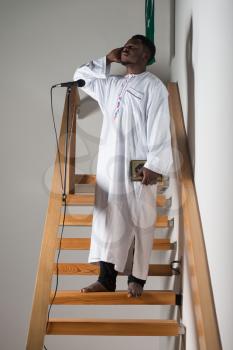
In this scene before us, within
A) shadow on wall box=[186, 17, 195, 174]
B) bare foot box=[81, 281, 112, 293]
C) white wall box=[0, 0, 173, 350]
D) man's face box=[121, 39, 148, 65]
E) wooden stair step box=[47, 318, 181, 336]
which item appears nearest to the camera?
wooden stair step box=[47, 318, 181, 336]

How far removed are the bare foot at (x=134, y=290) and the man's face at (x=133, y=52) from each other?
1.23 meters

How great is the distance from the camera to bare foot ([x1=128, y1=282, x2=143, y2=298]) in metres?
2.20

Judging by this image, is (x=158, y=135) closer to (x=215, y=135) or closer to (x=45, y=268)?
(x=215, y=135)

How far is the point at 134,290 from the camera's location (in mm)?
2219

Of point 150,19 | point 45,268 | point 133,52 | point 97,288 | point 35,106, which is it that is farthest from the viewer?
point 35,106

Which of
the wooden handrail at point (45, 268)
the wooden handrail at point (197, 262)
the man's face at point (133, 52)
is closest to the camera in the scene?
the wooden handrail at point (197, 262)

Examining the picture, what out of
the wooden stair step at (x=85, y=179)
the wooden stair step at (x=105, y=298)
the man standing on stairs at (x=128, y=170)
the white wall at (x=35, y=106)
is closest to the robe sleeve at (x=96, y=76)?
the man standing on stairs at (x=128, y=170)

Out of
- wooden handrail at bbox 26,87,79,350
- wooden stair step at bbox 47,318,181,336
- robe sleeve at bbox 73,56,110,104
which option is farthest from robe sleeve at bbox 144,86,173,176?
wooden stair step at bbox 47,318,181,336

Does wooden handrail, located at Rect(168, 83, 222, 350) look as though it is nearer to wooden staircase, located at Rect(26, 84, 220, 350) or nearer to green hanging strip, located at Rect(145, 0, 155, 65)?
wooden staircase, located at Rect(26, 84, 220, 350)

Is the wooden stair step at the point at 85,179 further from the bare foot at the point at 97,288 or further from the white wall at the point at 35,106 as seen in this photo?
the bare foot at the point at 97,288

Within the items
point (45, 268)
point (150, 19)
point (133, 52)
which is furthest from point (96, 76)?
point (45, 268)

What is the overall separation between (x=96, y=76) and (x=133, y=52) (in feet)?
0.87

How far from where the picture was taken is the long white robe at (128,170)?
7.63ft

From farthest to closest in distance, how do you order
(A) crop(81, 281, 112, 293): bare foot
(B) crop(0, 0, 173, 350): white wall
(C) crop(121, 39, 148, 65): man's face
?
1. (B) crop(0, 0, 173, 350): white wall
2. (C) crop(121, 39, 148, 65): man's face
3. (A) crop(81, 281, 112, 293): bare foot
